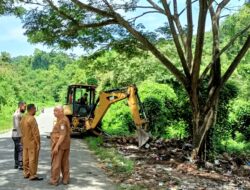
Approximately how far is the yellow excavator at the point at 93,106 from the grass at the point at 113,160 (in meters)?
1.81

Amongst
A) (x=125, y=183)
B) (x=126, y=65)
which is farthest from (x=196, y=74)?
(x=126, y=65)

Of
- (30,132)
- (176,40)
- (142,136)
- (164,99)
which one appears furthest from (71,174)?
(164,99)

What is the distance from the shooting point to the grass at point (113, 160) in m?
11.7

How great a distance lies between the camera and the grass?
38.4 ft

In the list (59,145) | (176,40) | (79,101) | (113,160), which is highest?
(176,40)

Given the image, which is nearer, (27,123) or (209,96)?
(27,123)

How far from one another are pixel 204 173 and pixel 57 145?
5.05 metres

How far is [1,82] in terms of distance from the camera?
2002 inches

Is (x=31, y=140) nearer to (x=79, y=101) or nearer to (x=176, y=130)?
(x=79, y=101)

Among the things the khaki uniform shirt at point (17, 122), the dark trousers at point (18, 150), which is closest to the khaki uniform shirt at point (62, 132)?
the khaki uniform shirt at point (17, 122)

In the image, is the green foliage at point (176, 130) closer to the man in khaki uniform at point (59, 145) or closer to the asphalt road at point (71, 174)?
the asphalt road at point (71, 174)

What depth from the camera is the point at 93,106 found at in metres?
21.0

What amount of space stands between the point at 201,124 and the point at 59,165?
633 centimetres

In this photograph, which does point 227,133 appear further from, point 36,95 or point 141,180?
point 36,95
